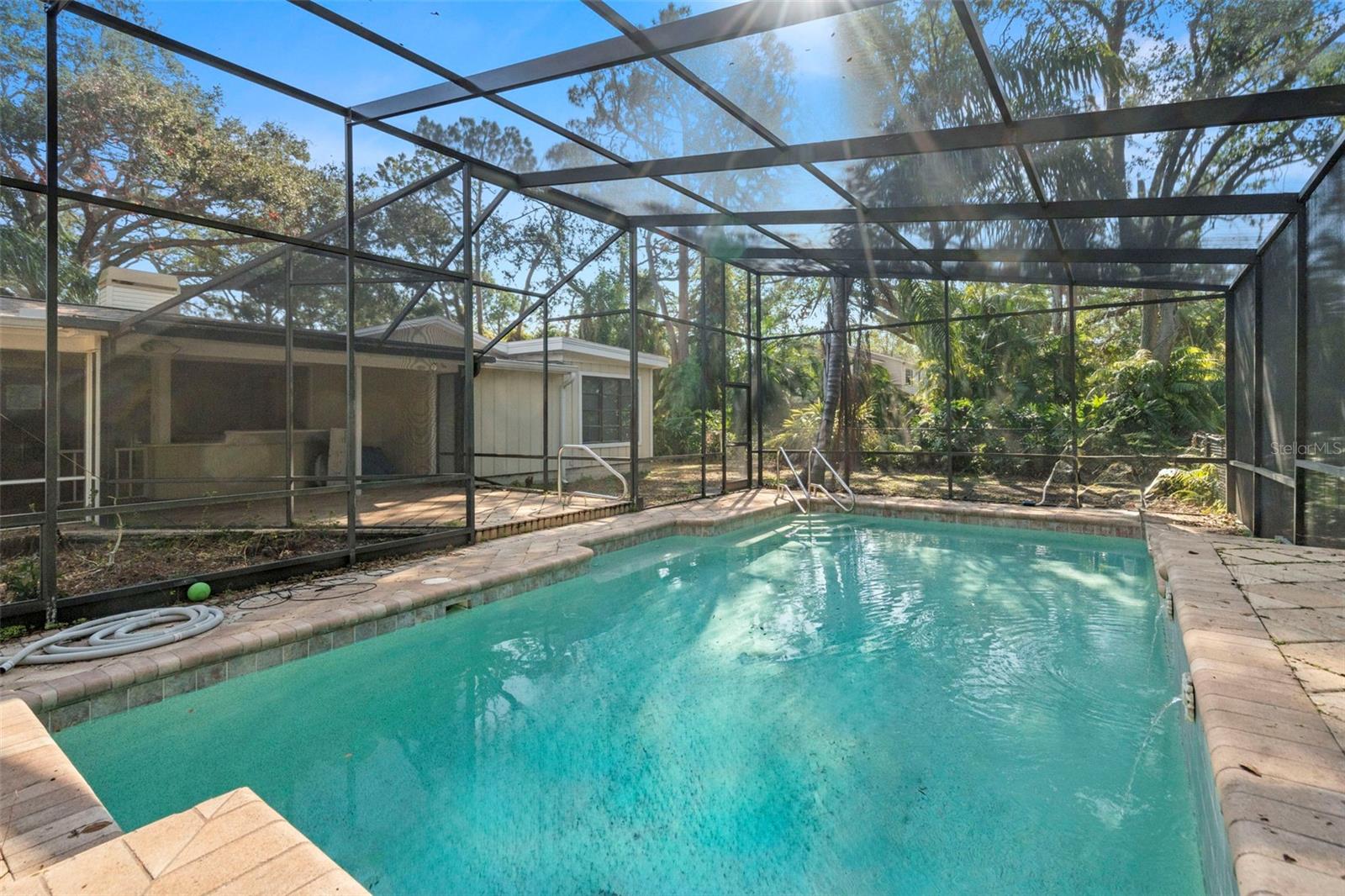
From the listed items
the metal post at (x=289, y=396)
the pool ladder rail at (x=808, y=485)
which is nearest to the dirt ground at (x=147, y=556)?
the metal post at (x=289, y=396)

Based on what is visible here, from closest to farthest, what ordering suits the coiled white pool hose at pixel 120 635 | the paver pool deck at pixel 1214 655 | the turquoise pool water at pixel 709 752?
the paver pool deck at pixel 1214 655
the turquoise pool water at pixel 709 752
the coiled white pool hose at pixel 120 635

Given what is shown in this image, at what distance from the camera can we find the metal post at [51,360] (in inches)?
129

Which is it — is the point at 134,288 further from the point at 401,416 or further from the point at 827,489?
the point at 827,489

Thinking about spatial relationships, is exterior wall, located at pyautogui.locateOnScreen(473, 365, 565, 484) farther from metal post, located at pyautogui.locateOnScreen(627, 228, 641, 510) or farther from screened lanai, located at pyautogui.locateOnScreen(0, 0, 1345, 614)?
metal post, located at pyautogui.locateOnScreen(627, 228, 641, 510)

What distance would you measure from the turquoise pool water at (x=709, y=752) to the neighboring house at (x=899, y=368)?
5.12 metres

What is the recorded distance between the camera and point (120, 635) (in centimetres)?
321

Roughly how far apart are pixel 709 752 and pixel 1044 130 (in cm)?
419

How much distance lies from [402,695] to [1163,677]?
4.07 m

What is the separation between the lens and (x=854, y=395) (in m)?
9.55

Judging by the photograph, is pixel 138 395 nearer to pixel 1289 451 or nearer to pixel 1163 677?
pixel 1163 677

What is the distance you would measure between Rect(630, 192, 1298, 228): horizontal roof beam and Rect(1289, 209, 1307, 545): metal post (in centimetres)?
29

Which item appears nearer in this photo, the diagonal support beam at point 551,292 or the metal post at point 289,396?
the metal post at point 289,396

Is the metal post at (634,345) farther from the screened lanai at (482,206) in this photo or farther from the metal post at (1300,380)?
the metal post at (1300,380)

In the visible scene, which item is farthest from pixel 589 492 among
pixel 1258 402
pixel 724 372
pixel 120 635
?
pixel 1258 402
